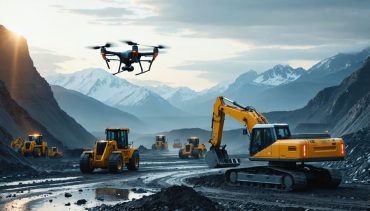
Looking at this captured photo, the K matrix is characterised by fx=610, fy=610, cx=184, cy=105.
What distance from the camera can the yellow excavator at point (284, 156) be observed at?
26.5 meters

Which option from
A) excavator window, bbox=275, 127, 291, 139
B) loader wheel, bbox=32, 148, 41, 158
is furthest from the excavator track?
loader wheel, bbox=32, 148, 41, 158

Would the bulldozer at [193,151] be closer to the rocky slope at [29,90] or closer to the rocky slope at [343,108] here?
the rocky slope at [343,108]

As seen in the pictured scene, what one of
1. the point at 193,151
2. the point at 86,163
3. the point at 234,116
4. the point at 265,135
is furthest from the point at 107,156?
the point at 193,151

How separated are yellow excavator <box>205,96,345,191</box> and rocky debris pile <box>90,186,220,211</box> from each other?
6838 mm

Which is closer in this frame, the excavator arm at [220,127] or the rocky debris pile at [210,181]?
the rocky debris pile at [210,181]


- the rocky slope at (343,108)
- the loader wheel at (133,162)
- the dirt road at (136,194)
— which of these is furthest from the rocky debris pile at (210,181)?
the rocky slope at (343,108)

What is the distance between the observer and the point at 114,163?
39219 millimetres

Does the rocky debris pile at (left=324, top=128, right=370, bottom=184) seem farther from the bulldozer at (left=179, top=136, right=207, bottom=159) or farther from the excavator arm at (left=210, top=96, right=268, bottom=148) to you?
the bulldozer at (left=179, top=136, right=207, bottom=159)

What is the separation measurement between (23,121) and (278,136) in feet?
241

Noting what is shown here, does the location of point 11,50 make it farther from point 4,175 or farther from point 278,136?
point 278,136

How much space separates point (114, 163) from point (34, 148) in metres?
28.5

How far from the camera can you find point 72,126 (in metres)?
124

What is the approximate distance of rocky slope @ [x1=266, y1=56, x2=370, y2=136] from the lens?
101531mm

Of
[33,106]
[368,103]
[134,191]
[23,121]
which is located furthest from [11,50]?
[134,191]
